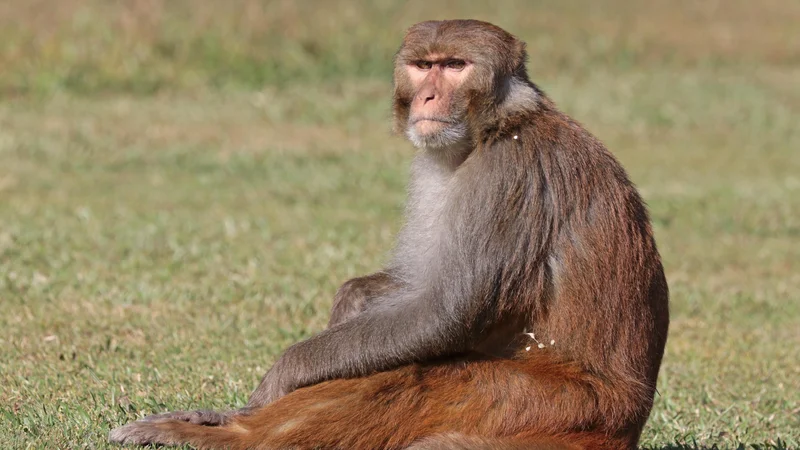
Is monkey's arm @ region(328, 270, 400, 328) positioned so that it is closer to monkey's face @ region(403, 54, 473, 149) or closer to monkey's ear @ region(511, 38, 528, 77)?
monkey's face @ region(403, 54, 473, 149)

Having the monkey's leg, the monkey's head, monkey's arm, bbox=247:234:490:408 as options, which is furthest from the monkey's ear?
the monkey's leg

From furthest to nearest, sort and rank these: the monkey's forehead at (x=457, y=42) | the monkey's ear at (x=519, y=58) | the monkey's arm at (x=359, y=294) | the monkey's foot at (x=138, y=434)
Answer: the monkey's arm at (x=359, y=294) → the monkey's ear at (x=519, y=58) → the monkey's forehead at (x=457, y=42) → the monkey's foot at (x=138, y=434)

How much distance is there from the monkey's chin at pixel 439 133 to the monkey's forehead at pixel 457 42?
289mm

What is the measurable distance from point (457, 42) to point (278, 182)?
882 centimetres

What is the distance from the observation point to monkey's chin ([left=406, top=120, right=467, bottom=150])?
514cm

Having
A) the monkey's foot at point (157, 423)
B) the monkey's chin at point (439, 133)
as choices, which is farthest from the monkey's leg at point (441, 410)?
the monkey's chin at point (439, 133)

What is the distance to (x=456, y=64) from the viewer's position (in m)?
5.25

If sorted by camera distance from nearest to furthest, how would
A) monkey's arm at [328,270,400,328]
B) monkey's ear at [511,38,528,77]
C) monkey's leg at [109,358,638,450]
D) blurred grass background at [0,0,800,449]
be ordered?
1. monkey's leg at [109,358,638,450]
2. monkey's ear at [511,38,528,77]
3. monkey's arm at [328,270,400,328]
4. blurred grass background at [0,0,800,449]

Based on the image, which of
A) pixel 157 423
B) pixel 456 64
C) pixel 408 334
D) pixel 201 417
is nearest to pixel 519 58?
pixel 456 64

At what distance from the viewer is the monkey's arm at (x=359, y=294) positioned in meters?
5.49

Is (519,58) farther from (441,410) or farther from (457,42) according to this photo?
(441,410)

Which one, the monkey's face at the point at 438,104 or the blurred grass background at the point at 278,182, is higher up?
the monkey's face at the point at 438,104

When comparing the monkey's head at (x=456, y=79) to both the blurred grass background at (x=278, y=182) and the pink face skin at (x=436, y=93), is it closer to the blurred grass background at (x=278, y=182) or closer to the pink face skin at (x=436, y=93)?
the pink face skin at (x=436, y=93)

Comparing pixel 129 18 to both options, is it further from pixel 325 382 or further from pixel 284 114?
pixel 325 382
